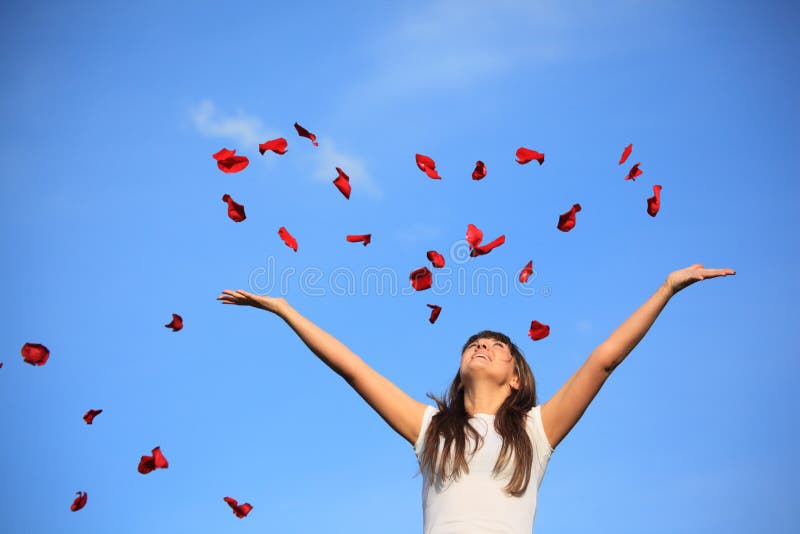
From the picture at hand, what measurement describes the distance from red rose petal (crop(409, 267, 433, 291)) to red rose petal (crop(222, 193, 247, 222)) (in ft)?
6.64

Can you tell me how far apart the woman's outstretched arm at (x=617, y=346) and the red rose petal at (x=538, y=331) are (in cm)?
319

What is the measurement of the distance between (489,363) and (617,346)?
1.04 m

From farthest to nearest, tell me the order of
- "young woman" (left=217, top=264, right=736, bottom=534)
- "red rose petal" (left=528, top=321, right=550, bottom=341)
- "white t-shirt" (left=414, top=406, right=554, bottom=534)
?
"red rose petal" (left=528, top=321, right=550, bottom=341)
"young woman" (left=217, top=264, right=736, bottom=534)
"white t-shirt" (left=414, top=406, right=554, bottom=534)

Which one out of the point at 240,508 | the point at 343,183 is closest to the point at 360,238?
the point at 343,183

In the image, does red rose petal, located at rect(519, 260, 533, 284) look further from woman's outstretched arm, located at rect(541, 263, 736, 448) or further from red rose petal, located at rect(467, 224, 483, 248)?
woman's outstretched arm, located at rect(541, 263, 736, 448)

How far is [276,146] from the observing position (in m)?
8.54

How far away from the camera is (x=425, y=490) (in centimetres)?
471

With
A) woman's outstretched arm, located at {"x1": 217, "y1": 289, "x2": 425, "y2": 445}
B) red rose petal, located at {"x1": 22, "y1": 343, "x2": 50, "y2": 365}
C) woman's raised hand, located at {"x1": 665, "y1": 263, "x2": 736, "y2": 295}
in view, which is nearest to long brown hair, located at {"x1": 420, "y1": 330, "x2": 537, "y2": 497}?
woman's outstretched arm, located at {"x1": 217, "y1": 289, "x2": 425, "y2": 445}

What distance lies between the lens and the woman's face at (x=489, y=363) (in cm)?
520

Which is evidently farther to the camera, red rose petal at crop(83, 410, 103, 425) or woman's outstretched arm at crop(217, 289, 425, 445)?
red rose petal at crop(83, 410, 103, 425)

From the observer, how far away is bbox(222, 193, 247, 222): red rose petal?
8.30m

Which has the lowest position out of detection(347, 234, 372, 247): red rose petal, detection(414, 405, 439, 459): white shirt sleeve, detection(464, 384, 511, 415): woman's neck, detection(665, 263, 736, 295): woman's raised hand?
detection(414, 405, 439, 459): white shirt sleeve

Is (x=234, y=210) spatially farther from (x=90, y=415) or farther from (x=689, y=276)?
(x=689, y=276)

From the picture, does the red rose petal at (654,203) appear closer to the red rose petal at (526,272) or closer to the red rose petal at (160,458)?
the red rose petal at (526,272)
